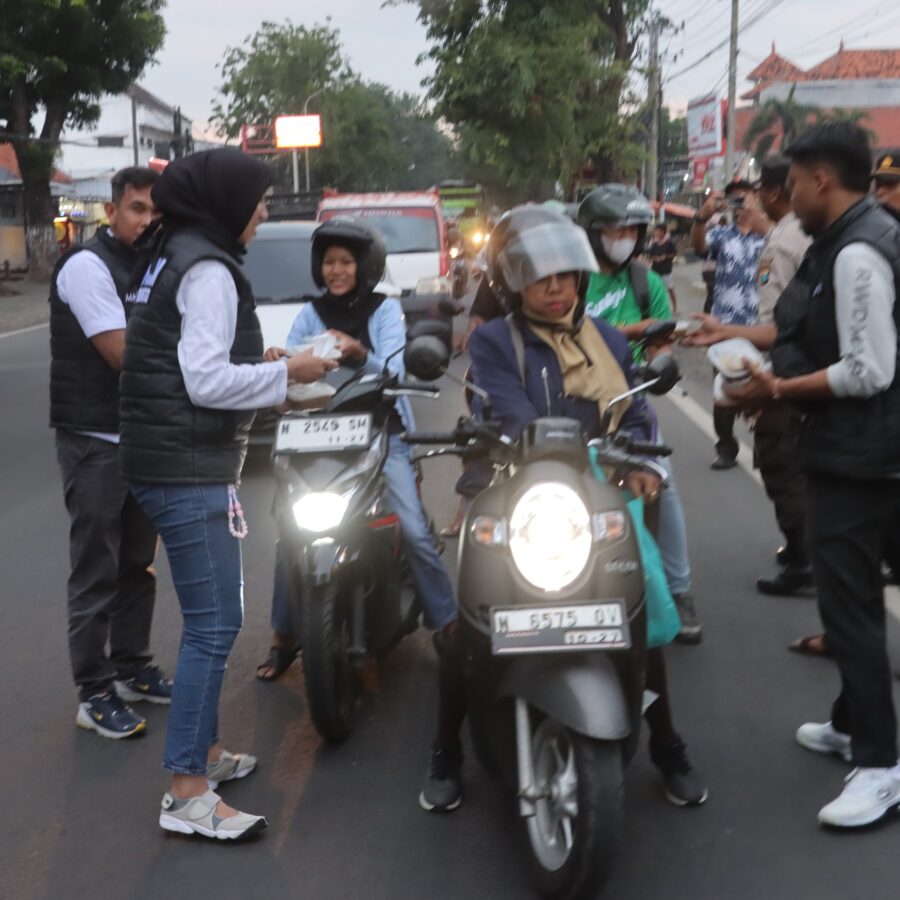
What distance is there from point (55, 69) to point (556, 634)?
37.5 metres

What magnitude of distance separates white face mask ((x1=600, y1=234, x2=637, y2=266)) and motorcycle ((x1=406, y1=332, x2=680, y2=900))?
1.99 m

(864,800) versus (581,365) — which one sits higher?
(581,365)

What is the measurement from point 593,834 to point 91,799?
1764 millimetres

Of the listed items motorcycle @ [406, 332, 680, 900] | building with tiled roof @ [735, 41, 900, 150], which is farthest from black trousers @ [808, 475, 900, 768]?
building with tiled roof @ [735, 41, 900, 150]

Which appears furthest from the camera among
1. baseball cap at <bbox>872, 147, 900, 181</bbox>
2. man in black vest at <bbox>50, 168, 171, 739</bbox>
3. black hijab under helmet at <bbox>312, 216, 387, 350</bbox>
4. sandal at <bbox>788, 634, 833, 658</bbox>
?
baseball cap at <bbox>872, 147, 900, 181</bbox>

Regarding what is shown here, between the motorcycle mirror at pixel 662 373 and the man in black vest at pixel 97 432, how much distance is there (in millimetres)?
1769

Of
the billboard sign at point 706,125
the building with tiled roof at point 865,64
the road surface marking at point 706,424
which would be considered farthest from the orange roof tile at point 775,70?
the road surface marking at point 706,424

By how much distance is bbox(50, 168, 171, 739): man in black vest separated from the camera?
176 inches

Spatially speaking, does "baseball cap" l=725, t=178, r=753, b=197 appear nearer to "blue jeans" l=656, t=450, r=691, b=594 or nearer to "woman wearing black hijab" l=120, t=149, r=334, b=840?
"blue jeans" l=656, t=450, r=691, b=594

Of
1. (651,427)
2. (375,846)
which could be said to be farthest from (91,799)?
(651,427)

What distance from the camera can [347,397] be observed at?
4.58 metres

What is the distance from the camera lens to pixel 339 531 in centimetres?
432

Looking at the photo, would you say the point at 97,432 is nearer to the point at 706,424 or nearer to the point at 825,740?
the point at 825,740

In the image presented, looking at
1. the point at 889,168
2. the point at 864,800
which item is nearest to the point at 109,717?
the point at 864,800
